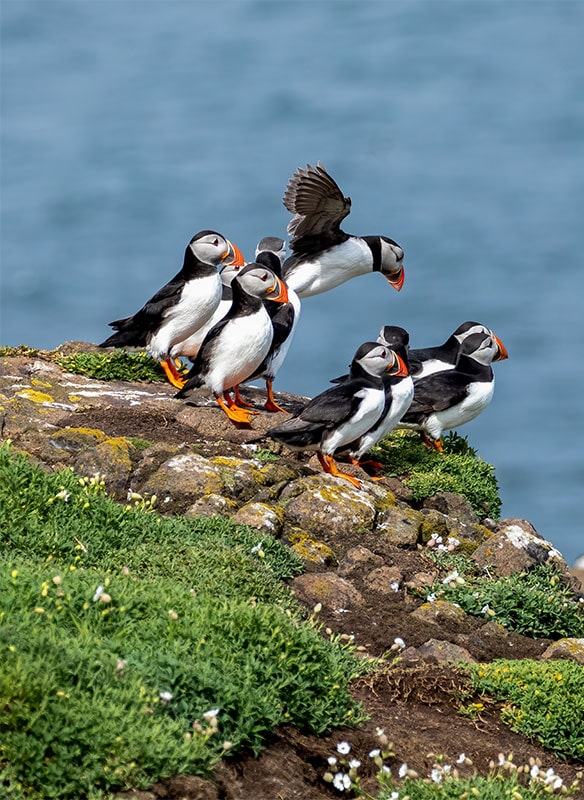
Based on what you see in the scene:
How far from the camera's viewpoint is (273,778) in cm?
571

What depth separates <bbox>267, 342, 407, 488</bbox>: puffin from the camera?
10.2 m

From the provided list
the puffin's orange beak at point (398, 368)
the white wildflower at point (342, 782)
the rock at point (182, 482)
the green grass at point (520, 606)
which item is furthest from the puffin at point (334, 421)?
the white wildflower at point (342, 782)

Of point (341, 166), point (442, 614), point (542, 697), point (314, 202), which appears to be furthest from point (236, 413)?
point (341, 166)

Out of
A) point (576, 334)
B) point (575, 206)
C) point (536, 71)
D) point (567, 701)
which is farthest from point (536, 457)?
point (536, 71)

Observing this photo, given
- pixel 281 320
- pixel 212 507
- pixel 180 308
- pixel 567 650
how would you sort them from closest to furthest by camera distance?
pixel 567 650
pixel 212 507
pixel 180 308
pixel 281 320

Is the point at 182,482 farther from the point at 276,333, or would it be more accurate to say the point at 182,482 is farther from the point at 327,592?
the point at 276,333

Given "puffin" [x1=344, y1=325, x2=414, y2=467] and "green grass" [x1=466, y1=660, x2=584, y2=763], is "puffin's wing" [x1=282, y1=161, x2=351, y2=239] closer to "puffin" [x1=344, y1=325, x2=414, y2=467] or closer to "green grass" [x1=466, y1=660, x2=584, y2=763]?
"puffin" [x1=344, y1=325, x2=414, y2=467]

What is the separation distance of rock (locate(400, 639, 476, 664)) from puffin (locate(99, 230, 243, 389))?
17.4 ft

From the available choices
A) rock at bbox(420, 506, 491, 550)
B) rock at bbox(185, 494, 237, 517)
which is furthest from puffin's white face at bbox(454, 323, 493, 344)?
rock at bbox(185, 494, 237, 517)

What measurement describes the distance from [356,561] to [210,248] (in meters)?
4.69

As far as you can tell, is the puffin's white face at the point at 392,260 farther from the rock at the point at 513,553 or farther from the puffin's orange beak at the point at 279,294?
the rock at the point at 513,553

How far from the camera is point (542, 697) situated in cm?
696

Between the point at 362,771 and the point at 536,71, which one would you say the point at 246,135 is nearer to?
the point at 536,71

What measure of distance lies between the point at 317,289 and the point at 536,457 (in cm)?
3876
